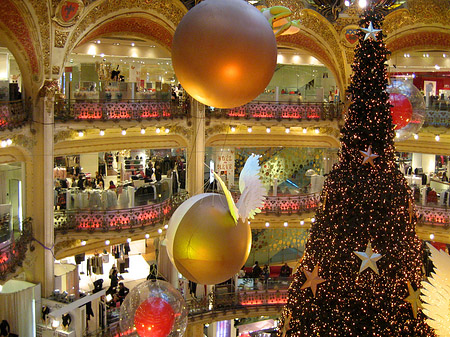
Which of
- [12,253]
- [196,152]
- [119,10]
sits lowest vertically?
[12,253]

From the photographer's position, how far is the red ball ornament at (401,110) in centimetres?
1030

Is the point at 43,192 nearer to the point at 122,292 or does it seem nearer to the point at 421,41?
the point at 122,292

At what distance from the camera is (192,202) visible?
5.48 meters

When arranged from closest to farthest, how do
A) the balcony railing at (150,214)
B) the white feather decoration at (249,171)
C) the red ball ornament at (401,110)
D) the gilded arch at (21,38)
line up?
the white feather decoration at (249,171), the red ball ornament at (401,110), the gilded arch at (21,38), the balcony railing at (150,214)

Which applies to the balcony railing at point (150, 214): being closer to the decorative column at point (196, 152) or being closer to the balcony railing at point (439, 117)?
the decorative column at point (196, 152)

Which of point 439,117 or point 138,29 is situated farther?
point 439,117

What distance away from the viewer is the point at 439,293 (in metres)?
3.48

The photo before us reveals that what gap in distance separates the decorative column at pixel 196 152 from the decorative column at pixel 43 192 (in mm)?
4876

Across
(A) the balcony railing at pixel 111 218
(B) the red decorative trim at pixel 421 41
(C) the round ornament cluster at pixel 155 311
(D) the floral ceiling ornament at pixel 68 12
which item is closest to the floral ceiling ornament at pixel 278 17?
(C) the round ornament cluster at pixel 155 311

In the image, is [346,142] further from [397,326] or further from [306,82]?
[306,82]

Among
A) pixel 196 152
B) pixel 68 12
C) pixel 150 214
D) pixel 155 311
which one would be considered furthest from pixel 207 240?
pixel 196 152

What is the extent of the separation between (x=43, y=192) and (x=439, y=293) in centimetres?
1265

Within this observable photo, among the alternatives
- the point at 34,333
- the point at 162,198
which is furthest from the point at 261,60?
the point at 162,198

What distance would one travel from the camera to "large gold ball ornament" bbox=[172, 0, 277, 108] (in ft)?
14.7
